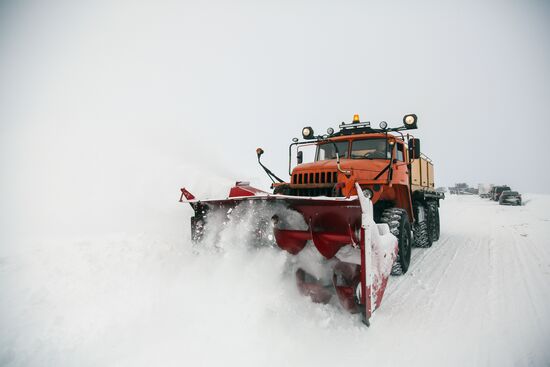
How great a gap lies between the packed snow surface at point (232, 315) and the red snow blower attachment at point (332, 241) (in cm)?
24

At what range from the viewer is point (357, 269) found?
3053 millimetres

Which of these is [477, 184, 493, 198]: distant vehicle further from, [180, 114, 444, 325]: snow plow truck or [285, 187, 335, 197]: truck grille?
[285, 187, 335, 197]: truck grille

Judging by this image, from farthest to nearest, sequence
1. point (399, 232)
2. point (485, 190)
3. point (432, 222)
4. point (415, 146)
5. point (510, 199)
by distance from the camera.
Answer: point (485, 190), point (510, 199), point (432, 222), point (415, 146), point (399, 232)

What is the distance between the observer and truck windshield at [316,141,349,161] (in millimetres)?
5652

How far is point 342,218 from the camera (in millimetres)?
3154

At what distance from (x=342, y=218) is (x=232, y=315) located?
1.59 metres

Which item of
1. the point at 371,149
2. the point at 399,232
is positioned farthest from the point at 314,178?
A: the point at 399,232

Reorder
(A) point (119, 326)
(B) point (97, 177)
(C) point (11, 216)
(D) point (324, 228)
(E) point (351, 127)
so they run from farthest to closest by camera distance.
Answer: (B) point (97, 177)
(C) point (11, 216)
(E) point (351, 127)
(D) point (324, 228)
(A) point (119, 326)

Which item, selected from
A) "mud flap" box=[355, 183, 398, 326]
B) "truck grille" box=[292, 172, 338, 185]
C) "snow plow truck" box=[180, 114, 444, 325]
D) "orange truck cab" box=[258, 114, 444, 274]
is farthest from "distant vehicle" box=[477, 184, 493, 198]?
"mud flap" box=[355, 183, 398, 326]

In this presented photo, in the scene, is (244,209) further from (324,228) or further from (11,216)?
(11,216)

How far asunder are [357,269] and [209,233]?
2.13 metres

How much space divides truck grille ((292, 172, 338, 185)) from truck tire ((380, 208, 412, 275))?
1131mm

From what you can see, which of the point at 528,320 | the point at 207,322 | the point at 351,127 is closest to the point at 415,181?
the point at 351,127

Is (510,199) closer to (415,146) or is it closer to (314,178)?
(415,146)
